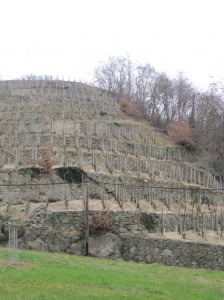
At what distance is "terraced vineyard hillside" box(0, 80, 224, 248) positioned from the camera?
1149 inches

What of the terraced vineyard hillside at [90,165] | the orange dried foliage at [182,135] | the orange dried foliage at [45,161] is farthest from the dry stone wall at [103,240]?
the orange dried foliage at [182,135]

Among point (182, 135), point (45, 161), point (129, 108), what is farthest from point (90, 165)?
point (129, 108)

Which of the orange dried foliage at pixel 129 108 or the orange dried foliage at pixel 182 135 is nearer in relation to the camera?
the orange dried foliage at pixel 182 135

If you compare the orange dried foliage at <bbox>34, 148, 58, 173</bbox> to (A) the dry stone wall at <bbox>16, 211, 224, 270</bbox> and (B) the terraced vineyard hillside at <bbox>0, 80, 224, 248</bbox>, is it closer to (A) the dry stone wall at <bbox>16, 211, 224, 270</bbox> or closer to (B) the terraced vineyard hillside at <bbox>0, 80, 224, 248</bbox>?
(B) the terraced vineyard hillside at <bbox>0, 80, 224, 248</bbox>

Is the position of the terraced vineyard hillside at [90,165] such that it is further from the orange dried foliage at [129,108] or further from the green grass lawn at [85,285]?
the green grass lawn at [85,285]

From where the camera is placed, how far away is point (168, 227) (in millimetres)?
27312

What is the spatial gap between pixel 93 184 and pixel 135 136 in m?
14.2

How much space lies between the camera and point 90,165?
33844mm

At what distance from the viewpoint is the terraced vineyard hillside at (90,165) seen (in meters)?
29.2

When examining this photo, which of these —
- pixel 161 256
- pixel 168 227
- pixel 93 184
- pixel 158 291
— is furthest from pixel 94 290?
pixel 93 184

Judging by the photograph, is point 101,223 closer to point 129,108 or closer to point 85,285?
point 85,285

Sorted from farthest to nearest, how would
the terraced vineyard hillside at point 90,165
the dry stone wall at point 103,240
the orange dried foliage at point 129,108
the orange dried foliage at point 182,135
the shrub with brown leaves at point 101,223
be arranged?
the orange dried foliage at point 129,108 < the orange dried foliage at point 182,135 < the terraced vineyard hillside at point 90,165 < the shrub with brown leaves at point 101,223 < the dry stone wall at point 103,240

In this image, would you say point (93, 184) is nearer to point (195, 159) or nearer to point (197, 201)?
point (197, 201)

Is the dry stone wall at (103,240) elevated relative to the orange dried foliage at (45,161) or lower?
lower
